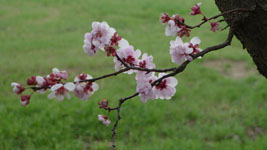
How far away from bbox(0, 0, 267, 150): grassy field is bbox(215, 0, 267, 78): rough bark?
2.10 meters

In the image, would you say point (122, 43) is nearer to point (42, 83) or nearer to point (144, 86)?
point (144, 86)

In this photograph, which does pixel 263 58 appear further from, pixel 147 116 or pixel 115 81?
pixel 115 81

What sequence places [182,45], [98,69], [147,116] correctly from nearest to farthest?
[182,45], [147,116], [98,69]

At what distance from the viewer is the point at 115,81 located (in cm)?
484

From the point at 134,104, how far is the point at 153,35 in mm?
3362

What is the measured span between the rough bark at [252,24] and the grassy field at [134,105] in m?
2.10

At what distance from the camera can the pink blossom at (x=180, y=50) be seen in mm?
1123

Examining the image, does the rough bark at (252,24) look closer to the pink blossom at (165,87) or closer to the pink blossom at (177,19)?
the pink blossom at (177,19)

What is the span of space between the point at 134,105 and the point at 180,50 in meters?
2.85

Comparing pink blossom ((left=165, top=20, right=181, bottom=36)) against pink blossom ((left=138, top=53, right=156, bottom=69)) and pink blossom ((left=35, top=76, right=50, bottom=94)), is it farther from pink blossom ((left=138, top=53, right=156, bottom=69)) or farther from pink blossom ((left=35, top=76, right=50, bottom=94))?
pink blossom ((left=35, top=76, right=50, bottom=94))

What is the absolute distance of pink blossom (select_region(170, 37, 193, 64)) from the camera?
44.2 inches

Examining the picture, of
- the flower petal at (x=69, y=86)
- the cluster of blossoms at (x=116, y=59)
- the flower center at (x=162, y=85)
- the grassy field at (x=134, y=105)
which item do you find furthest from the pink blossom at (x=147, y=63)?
the grassy field at (x=134, y=105)

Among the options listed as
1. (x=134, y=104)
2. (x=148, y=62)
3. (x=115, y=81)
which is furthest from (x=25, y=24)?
(x=148, y=62)

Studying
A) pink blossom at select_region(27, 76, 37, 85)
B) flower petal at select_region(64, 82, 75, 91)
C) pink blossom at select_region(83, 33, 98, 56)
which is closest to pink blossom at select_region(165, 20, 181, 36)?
pink blossom at select_region(83, 33, 98, 56)
